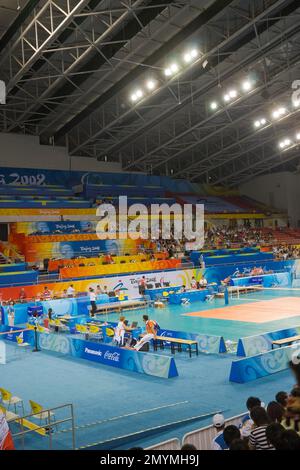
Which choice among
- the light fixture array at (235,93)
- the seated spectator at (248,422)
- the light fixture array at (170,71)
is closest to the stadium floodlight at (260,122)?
the light fixture array at (235,93)

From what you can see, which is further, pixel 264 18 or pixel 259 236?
pixel 259 236

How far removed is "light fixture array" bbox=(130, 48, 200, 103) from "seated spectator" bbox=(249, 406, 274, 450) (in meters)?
25.4

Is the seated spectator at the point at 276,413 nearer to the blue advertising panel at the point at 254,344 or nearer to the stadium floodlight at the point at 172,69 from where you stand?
the blue advertising panel at the point at 254,344

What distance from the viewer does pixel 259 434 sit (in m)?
5.97

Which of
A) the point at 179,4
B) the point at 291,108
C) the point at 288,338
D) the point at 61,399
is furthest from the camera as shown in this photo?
the point at 291,108

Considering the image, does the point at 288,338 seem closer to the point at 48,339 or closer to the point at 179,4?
the point at 48,339

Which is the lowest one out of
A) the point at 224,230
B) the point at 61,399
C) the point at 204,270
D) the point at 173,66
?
the point at 61,399

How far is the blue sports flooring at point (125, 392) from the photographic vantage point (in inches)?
384

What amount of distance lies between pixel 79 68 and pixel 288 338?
2202cm

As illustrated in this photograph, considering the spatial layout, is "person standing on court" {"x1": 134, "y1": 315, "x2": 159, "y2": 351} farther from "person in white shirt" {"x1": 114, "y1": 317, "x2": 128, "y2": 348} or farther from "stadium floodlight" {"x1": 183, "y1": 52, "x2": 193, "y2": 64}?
"stadium floodlight" {"x1": 183, "y1": 52, "x2": 193, "y2": 64}

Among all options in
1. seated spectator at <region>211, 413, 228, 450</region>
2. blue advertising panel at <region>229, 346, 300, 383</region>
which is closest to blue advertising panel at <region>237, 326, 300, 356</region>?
blue advertising panel at <region>229, 346, 300, 383</region>

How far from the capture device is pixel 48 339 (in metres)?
18.1

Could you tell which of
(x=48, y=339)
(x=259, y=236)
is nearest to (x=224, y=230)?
(x=259, y=236)

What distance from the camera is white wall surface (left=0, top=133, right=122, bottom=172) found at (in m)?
41.0
